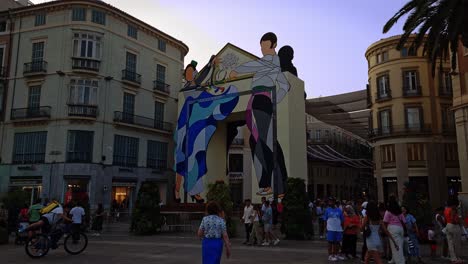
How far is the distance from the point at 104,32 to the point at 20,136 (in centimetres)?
1036

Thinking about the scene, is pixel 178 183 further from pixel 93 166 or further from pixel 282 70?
pixel 282 70

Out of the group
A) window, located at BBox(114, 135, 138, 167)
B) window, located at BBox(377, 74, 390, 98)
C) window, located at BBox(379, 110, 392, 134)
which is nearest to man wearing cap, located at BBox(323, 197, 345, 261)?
window, located at BBox(114, 135, 138, 167)

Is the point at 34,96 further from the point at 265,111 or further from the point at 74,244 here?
the point at 74,244

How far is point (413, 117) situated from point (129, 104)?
25943 mm

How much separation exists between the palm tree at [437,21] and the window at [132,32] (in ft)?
80.9

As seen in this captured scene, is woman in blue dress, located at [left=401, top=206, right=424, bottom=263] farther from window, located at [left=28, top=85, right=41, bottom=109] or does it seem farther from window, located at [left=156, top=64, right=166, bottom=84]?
window, located at [left=156, top=64, right=166, bottom=84]

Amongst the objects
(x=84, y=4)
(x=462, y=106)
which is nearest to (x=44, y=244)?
(x=462, y=106)

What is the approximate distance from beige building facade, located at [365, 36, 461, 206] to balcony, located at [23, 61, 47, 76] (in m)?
30.2

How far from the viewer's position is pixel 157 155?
36656mm

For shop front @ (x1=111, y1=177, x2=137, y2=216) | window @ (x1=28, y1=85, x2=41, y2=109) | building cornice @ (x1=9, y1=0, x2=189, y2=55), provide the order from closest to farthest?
building cornice @ (x1=9, y1=0, x2=189, y2=55), window @ (x1=28, y1=85, x2=41, y2=109), shop front @ (x1=111, y1=177, x2=137, y2=216)

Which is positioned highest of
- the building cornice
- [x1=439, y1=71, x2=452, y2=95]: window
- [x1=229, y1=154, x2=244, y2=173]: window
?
the building cornice

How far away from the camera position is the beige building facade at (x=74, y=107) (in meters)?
30.5

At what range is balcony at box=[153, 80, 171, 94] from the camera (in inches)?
1453

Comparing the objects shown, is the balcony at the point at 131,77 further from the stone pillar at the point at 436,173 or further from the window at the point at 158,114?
the stone pillar at the point at 436,173
